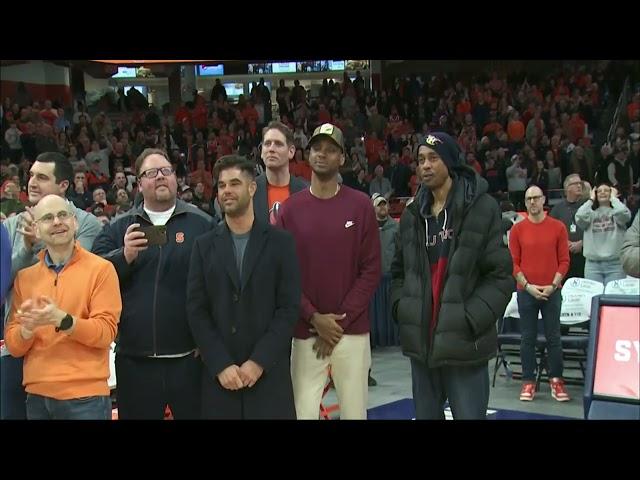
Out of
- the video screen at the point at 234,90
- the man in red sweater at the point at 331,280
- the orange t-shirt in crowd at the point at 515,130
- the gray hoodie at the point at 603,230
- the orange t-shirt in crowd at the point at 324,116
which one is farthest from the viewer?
the video screen at the point at 234,90

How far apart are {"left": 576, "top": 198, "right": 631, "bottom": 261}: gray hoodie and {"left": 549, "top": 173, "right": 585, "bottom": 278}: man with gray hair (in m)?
0.80

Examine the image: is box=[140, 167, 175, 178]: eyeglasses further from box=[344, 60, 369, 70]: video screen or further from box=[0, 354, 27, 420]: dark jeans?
box=[344, 60, 369, 70]: video screen

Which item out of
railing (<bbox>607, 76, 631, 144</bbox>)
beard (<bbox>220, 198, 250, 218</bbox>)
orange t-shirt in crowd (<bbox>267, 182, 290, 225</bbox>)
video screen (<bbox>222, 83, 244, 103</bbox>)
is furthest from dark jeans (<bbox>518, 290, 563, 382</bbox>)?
video screen (<bbox>222, 83, 244, 103</bbox>)

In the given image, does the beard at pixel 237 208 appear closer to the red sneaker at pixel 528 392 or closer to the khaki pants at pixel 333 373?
the khaki pants at pixel 333 373

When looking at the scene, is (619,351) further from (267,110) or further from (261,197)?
(267,110)

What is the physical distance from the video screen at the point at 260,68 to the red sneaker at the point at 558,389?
15839 mm

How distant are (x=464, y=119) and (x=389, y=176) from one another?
133 inches

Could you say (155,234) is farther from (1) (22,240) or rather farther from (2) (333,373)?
(2) (333,373)

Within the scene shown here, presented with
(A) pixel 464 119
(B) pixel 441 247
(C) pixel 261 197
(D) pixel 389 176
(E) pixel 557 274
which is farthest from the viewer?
(A) pixel 464 119

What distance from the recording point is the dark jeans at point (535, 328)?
7.85m

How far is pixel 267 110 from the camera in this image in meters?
20.7

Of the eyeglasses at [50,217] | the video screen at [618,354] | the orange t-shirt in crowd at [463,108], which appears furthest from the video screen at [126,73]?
the video screen at [618,354]

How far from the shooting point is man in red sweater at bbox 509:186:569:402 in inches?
308

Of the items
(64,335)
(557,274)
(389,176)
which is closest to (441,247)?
(64,335)
